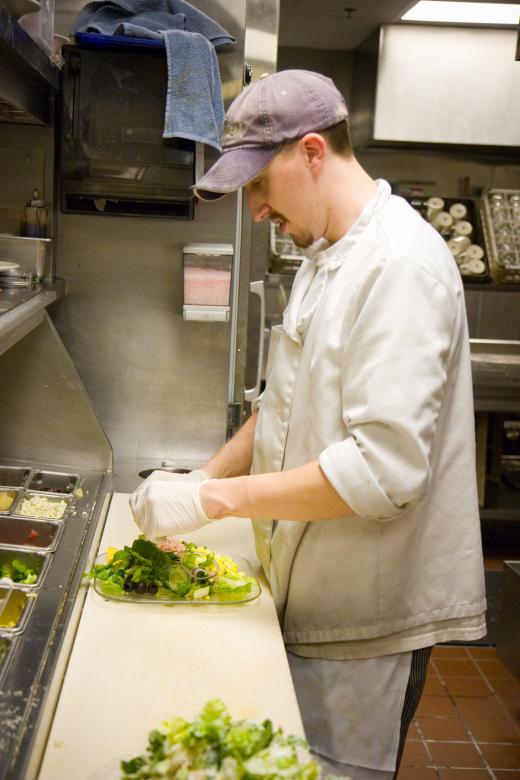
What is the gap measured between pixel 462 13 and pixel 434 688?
3.99 m

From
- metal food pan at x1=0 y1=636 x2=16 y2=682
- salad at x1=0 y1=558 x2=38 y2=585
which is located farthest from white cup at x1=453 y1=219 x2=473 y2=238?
metal food pan at x1=0 y1=636 x2=16 y2=682

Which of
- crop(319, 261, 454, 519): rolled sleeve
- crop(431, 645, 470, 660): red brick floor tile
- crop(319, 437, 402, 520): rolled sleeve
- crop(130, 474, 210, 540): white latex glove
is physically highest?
crop(319, 261, 454, 519): rolled sleeve

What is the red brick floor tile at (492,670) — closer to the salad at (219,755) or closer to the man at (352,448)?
the man at (352,448)

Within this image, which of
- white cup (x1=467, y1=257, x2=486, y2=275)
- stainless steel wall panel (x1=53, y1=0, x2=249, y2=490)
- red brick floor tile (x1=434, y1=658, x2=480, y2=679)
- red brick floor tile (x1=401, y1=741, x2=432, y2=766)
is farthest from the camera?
white cup (x1=467, y1=257, x2=486, y2=275)

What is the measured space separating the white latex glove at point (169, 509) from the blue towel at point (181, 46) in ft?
4.05

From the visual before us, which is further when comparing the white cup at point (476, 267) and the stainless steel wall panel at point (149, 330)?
the white cup at point (476, 267)

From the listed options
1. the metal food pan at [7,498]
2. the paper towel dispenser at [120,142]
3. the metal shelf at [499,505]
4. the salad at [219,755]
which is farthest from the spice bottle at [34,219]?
the metal shelf at [499,505]

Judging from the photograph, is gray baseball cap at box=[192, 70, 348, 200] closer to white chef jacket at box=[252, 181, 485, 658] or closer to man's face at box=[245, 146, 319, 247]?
man's face at box=[245, 146, 319, 247]

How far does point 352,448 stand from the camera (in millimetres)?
1639

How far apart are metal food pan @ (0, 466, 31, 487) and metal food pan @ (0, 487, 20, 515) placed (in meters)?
0.14

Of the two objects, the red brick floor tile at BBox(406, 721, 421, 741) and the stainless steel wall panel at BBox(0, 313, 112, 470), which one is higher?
the stainless steel wall panel at BBox(0, 313, 112, 470)

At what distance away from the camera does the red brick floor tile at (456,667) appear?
389 centimetres

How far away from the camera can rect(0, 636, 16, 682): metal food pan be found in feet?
5.11

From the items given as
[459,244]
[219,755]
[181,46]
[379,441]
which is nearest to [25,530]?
[379,441]
